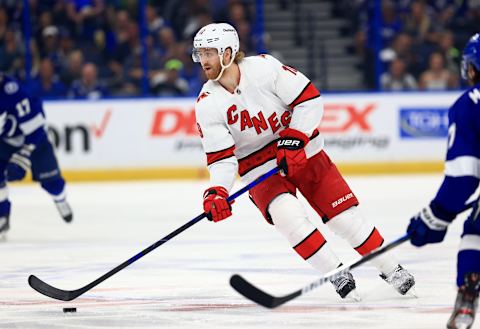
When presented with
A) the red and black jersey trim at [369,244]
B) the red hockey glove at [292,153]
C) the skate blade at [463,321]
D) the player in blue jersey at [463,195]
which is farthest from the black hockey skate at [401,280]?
the skate blade at [463,321]

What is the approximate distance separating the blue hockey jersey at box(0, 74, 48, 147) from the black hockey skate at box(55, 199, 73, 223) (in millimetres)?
549

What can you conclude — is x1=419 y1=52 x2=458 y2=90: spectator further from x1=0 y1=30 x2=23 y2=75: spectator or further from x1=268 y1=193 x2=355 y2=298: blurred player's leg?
x1=268 y1=193 x2=355 y2=298: blurred player's leg

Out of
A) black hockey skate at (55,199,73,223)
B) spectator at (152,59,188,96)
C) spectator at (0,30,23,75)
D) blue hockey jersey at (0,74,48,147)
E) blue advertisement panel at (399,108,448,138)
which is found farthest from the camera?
blue advertisement panel at (399,108,448,138)

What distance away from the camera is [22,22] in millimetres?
12445

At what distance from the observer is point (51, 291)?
5129mm

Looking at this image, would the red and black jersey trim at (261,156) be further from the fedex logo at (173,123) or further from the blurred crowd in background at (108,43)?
the blurred crowd in background at (108,43)

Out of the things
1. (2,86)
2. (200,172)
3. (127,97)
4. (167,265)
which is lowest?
(200,172)

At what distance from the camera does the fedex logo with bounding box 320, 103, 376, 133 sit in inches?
498

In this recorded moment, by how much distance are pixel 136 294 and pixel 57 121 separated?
7341 mm

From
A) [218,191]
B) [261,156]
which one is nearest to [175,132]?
[261,156]

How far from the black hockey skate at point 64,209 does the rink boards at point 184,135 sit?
385cm

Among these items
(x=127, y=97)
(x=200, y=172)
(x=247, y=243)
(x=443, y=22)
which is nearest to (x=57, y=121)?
(x=127, y=97)

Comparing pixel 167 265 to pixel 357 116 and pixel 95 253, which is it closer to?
pixel 95 253

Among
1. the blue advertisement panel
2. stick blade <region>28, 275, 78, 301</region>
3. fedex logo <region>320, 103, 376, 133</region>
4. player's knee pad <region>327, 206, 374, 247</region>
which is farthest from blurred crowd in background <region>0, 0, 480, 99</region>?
player's knee pad <region>327, 206, 374, 247</region>
